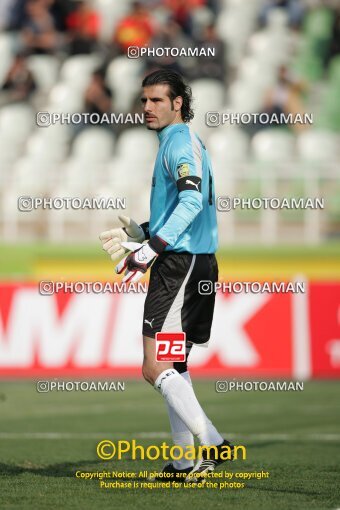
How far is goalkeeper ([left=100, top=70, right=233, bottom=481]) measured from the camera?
7.07 meters

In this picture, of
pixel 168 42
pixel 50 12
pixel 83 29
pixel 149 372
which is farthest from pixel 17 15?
pixel 149 372

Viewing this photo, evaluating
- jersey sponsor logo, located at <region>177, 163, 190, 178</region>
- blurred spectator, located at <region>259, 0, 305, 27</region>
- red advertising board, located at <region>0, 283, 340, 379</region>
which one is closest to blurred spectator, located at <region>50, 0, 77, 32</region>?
blurred spectator, located at <region>259, 0, 305, 27</region>

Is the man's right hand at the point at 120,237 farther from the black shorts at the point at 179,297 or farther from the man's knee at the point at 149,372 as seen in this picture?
the man's knee at the point at 149,372

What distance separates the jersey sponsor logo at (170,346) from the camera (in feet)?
23.5

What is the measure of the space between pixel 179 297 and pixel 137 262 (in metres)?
0.42

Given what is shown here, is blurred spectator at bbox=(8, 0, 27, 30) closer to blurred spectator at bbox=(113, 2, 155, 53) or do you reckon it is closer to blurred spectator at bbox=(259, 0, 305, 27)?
blurred spectator at bbox=(113, 2, 155, 53)

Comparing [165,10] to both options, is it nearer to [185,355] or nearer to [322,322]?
[322,322]

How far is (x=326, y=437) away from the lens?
10953mm

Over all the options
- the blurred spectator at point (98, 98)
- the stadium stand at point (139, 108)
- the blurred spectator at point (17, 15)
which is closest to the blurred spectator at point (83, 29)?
the stadium stand at point (139, 108)

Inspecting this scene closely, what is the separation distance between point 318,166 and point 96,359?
4.08 metres

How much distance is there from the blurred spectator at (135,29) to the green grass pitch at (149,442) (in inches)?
304

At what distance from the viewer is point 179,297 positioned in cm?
725

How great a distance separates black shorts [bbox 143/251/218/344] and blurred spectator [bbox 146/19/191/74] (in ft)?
45.6

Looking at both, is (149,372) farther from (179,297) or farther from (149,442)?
(149,442)
